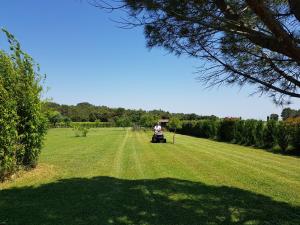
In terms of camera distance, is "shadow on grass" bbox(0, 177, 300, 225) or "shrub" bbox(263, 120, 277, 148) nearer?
"shadow on grass" bbox(0, 177, 300, 225)

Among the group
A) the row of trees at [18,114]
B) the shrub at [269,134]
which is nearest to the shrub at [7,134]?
the row of trees at [18,114]

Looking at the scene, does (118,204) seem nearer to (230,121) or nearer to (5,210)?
(5,210)

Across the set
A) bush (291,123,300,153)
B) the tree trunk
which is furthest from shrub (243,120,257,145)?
the tree trunk

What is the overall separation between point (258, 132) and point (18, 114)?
16.7 metres

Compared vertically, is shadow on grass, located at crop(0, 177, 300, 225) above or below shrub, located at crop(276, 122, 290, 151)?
below

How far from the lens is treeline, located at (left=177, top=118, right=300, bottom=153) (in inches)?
743

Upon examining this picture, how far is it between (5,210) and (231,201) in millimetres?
4515

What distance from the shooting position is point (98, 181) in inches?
374

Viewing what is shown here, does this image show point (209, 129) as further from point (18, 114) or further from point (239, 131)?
point (18, 114)

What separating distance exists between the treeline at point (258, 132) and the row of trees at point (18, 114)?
13096mm

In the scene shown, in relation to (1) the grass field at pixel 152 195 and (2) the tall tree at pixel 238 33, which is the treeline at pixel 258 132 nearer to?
(1) the grass field at pixel 152 195

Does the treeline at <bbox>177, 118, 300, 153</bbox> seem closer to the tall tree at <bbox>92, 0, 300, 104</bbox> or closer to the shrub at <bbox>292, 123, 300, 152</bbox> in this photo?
the shrub at <bbox>292, 123, 300, 152</bbox>

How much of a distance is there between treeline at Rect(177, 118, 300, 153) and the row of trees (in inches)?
516

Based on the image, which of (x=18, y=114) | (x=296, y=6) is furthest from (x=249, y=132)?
(x=296, y=6)
